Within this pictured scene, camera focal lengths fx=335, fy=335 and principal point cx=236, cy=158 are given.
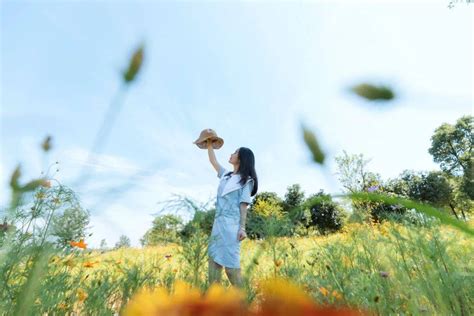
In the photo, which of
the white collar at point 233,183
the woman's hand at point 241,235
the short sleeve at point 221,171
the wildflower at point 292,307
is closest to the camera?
the wildflower at point 292,307

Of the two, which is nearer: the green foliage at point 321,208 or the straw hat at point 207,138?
the green foliage at point 321,208

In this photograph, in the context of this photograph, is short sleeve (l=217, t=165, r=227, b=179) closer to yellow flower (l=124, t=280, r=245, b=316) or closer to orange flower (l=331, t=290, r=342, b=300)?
orange flower (l=331, t=290, r=342, b=300)

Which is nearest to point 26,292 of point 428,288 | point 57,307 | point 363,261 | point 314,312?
point 314,312

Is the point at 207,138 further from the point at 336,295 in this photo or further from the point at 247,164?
the point at 336,295

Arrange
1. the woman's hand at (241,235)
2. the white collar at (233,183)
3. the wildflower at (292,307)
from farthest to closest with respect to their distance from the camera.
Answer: the white collar at (233,183) < the woman's hand at (241,235) < the wildflower at (292,307)

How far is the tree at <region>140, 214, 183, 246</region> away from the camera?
33.4 inches

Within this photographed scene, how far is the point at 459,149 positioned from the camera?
2766 centimetres

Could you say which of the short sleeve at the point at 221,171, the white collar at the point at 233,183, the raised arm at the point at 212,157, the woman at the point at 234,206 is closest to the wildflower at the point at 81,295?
the woman at the point at 234,206

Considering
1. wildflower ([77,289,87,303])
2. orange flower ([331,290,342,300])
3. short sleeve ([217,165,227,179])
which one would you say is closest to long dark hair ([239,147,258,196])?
short sleeve ([217,165,227,179])

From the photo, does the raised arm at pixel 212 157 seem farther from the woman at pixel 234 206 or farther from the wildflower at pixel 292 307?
the wildflower at pixel 292 307

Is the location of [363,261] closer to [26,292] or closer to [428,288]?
[428,288]

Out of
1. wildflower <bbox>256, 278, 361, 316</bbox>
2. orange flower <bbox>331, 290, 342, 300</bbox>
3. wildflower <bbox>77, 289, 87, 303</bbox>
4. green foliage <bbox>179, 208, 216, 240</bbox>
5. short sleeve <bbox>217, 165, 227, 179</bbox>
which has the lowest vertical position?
wildflower <bbox>256, 278, 361, 316</bbox>

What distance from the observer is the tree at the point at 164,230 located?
2.78ft

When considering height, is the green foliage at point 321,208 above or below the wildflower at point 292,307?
above
